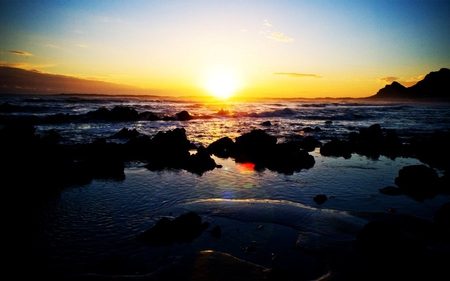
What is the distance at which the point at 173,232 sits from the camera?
628cm

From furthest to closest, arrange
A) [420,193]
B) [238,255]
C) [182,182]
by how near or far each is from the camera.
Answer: [182,182], [420,193], [238,255]

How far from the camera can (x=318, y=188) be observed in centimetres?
1002

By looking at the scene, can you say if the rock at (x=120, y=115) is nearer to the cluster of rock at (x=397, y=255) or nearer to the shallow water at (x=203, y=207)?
the shallow water at (x=203, y=207)

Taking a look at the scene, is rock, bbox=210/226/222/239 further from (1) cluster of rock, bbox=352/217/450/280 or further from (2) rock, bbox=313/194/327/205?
(2) rock, bbox=313/194/327/205

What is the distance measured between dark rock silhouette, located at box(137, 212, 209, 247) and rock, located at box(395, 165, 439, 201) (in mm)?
8538

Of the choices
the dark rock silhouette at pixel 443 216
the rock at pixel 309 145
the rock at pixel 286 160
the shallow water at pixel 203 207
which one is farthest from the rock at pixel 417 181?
the rock at pixel 309 145

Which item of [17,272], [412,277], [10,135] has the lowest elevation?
[17,272]

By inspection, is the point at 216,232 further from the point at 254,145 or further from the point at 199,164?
the point at 254,145

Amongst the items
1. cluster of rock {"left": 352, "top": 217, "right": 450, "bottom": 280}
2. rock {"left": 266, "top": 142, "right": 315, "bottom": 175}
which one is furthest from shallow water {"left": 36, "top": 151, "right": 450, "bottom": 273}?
cluster of rock {"left": 352, "top": 217, "right": 450, "bottom": 280}

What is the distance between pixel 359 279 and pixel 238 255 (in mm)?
2509

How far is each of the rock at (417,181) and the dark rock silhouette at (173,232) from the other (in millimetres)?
8538

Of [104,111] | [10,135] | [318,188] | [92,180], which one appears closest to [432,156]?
[318,188]

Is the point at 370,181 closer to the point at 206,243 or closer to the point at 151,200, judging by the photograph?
the point at 206,243

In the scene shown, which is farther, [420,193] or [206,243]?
[420,193]
